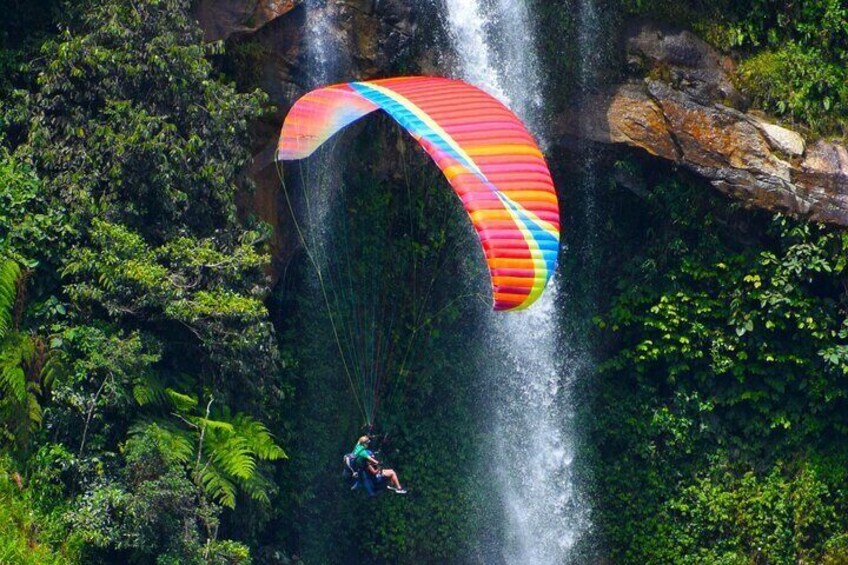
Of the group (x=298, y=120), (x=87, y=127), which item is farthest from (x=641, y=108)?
(x=87, y=127)

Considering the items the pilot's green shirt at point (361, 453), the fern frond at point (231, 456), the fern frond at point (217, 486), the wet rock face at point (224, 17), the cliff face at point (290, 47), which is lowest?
the pilot's green shirt at point (361, 453)

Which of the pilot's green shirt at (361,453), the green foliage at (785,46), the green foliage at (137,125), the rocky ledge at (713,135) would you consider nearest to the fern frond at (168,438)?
the pilot's green shirt at (361,453)

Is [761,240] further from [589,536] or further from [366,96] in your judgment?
[366,96]

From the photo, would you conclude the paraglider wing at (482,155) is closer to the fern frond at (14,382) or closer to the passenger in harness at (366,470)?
the passenger in harness at (366,470)

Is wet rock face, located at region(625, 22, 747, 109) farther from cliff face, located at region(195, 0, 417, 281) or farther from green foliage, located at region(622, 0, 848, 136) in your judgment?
cliff face, located at region(195, 0, 417, 281)

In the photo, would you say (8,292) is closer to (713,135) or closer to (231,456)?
(231,456)

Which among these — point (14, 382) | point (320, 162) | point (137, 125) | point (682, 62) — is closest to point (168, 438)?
point (14, 382)
